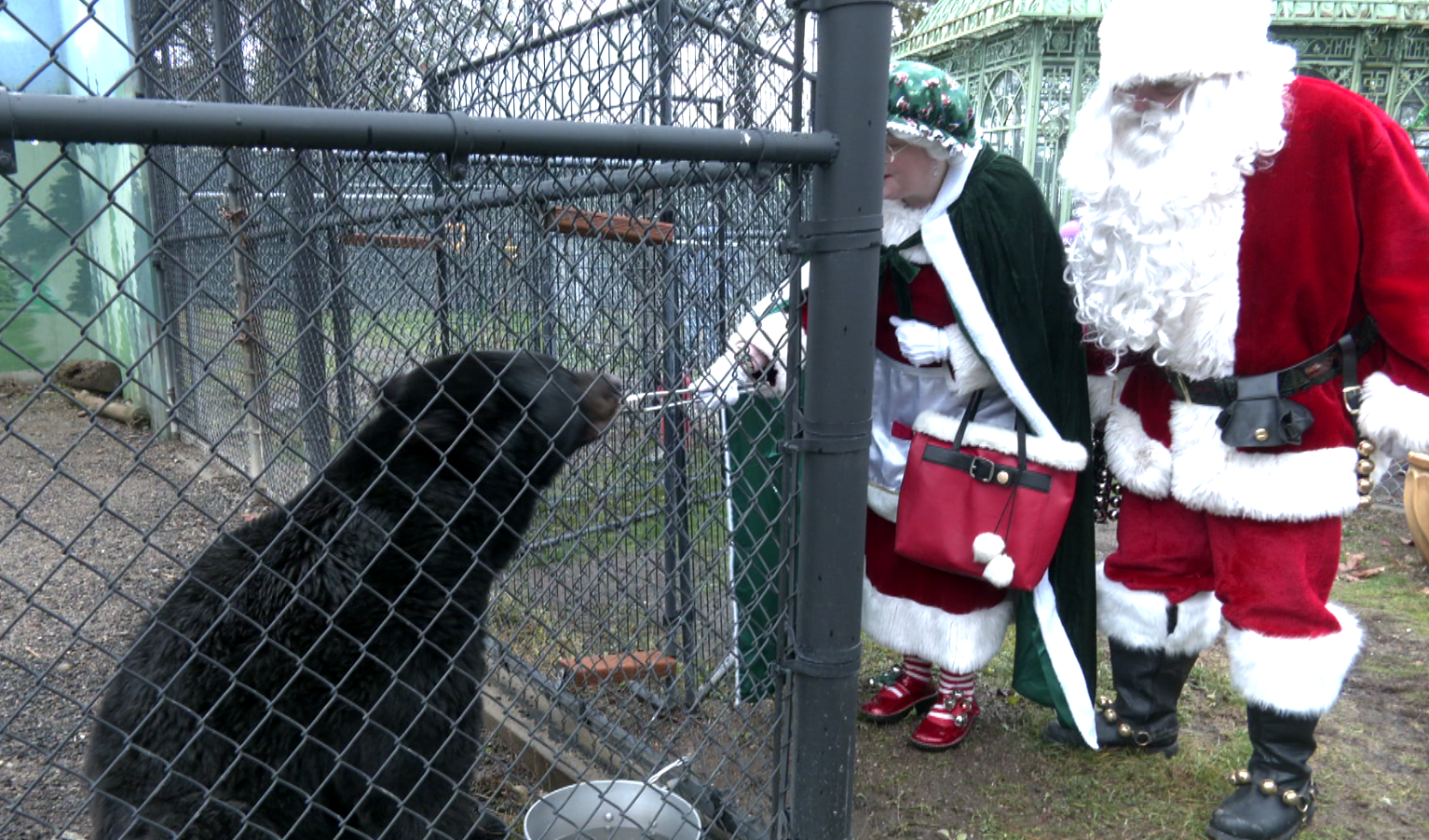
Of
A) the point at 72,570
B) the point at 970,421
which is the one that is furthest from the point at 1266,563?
the point at 72,570

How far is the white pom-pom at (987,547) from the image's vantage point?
254 cm

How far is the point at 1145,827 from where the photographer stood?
2.61m

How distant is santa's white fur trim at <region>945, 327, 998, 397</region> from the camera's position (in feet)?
8.50

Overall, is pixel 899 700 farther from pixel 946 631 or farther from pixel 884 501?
pixel 884 501

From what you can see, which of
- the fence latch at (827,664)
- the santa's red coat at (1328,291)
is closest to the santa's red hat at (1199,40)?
the santa's red coat at (1328,291)

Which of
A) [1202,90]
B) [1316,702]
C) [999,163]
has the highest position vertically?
[1202,90]

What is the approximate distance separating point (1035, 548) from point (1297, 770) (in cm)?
94

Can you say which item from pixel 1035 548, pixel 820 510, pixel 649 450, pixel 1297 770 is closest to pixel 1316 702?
pixel 1297 770

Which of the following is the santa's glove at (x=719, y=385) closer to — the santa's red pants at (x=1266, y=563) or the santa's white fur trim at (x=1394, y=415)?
the santa's red pants at (x=1266, y=563)

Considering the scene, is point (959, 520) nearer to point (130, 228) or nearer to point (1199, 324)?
point (1199, 324)

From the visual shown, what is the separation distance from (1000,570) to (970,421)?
43 centimetres

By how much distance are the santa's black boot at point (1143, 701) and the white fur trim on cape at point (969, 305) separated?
0.96 meters

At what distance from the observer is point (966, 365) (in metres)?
2.60

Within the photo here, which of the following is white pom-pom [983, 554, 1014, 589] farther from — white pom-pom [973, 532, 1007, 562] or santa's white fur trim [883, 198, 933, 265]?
santa's white fur trim [883, 198, 933, 265]
